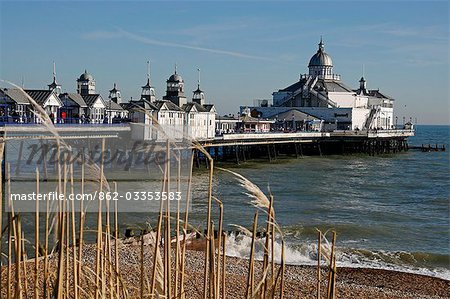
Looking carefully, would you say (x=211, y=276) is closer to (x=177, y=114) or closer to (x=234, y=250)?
(x=234, y=250)

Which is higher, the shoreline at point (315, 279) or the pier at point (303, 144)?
the pier at point (303, 144)

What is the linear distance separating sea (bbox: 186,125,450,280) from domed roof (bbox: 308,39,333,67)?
28.9 m

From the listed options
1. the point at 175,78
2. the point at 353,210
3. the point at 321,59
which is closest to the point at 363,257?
the point at 353,210

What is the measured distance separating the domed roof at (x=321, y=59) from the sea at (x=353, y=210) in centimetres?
2888

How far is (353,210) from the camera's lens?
26.1m

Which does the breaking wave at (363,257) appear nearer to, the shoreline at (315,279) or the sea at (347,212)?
the sea at (347,212)

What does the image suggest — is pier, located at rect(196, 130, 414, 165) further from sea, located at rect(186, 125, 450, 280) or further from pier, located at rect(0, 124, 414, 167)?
sea, located at rect(186, 125, 450, 280)

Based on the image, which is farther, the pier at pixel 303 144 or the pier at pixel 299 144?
the pier at pixel 303 144

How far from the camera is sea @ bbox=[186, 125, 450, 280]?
55.7 feet

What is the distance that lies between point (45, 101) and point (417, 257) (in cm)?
2510

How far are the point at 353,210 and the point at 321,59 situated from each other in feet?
171

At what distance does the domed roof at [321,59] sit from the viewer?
76.1 meters

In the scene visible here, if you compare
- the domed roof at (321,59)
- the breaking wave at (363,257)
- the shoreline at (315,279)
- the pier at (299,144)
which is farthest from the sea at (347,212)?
the domed roof at (321,59)

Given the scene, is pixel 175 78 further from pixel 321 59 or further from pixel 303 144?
pixel 321 59
